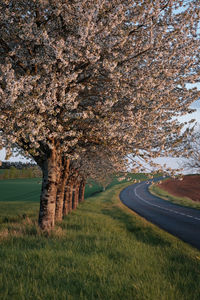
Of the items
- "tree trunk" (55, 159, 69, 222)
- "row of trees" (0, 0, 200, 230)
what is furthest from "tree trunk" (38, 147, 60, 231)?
"tree trunk" (55, 159, 69, 222)

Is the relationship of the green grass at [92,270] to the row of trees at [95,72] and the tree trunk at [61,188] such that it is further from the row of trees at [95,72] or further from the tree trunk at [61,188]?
the tree trunk at [61,188]

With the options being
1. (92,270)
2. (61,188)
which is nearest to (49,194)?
(61,188)

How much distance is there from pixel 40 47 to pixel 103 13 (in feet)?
9.59

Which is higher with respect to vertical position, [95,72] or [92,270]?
[95,72]

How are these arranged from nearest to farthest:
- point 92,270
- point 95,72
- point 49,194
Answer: point 92,270, point 95,72, point 49,194

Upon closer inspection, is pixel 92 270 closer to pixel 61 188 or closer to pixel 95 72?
pixel 95 72

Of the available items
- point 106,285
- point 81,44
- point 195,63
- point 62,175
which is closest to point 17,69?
point 81,44

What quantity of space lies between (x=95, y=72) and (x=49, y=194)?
18.9ft

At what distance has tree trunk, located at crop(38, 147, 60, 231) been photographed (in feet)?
35.6

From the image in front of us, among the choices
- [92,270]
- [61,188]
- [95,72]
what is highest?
[95,72]

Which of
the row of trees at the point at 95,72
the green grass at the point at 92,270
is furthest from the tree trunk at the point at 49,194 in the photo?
the green grass at the point at 92,270

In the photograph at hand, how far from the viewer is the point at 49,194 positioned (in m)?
11.0

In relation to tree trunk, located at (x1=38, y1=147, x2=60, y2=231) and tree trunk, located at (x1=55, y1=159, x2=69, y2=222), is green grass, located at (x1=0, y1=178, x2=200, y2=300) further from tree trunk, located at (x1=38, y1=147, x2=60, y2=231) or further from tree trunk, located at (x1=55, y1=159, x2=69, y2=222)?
tree trunk, located at (x1=55, y1=159, x2=69, y2=222)

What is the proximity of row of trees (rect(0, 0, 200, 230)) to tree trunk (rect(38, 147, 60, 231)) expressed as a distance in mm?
45
